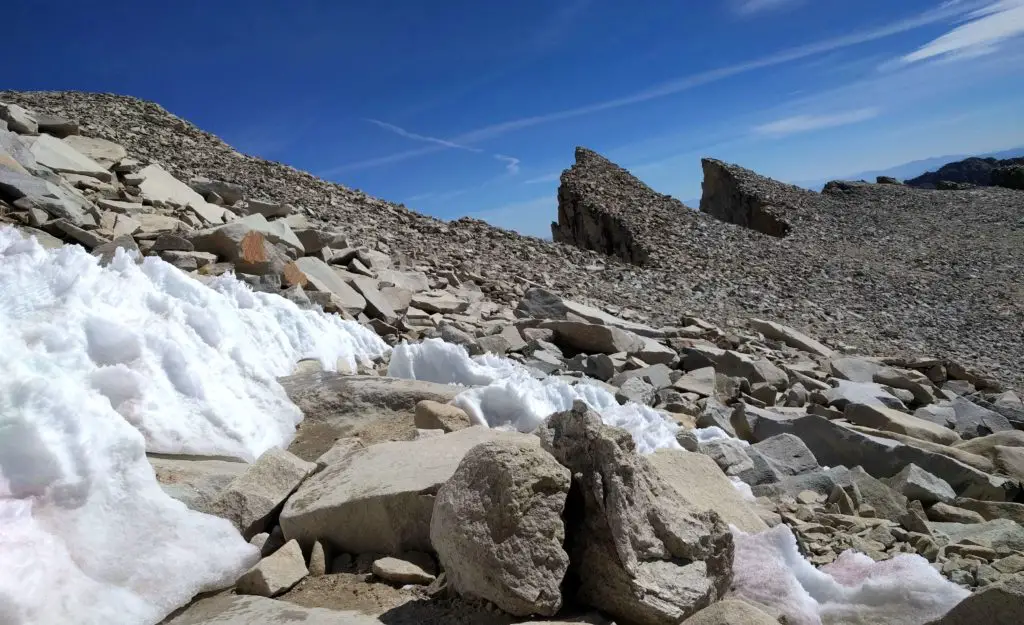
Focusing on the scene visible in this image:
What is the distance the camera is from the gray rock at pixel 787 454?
16.5ft

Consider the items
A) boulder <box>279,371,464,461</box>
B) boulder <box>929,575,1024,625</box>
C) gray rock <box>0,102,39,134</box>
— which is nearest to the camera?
boulder <box>929,575,1024,625</box>

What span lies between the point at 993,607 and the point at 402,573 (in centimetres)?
200

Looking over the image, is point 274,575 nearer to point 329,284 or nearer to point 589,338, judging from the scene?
point 329,284

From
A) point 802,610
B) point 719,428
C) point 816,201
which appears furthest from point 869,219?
point 802,610

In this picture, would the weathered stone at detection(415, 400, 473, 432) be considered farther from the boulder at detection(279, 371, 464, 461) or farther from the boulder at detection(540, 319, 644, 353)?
the boulder at detection(540, 319, 644, 353)

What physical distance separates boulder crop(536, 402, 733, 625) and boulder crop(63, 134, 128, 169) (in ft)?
30.9

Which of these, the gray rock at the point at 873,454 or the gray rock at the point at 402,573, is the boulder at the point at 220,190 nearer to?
the gray rock at the point at 873,454

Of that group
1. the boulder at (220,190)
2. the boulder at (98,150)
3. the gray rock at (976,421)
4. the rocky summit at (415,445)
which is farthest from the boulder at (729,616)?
the boulder at (220,190)

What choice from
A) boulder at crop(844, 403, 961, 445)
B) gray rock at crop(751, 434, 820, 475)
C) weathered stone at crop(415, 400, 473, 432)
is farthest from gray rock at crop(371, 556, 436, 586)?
boulder at crop(844, 403, 961, 445)

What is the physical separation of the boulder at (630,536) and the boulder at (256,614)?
2.45 ft

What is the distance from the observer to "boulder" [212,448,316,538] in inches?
119

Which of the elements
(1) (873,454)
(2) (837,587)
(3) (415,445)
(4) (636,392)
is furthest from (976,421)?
(3) (415,445)

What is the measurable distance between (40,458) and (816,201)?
24.2 m

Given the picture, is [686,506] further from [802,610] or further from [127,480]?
[127,480]
